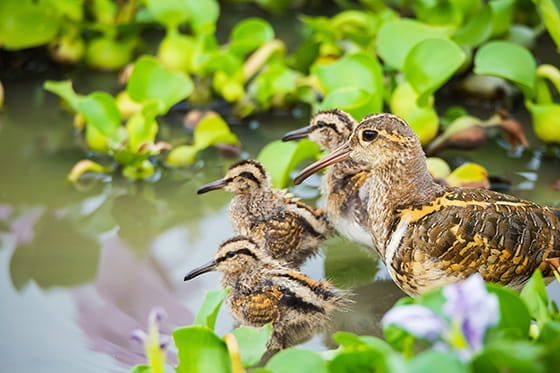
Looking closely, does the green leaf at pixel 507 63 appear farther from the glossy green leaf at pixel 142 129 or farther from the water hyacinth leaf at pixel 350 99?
the glossy green leaf at pixel 142 129

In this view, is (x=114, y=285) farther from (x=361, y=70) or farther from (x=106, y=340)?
(x=361, y=70)

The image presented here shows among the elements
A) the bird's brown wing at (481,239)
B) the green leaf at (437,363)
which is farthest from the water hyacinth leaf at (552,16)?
the green leaf at (437,363)

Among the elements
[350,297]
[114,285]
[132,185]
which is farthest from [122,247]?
[350,297]

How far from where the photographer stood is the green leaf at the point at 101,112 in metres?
3.65

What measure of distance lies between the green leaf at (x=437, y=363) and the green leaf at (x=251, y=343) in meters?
0.73

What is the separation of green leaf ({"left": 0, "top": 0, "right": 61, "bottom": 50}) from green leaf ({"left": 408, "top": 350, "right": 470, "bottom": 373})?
3766 millimetres

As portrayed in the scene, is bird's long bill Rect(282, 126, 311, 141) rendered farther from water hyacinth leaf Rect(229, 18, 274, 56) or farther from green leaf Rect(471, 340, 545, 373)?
green leaf Rect(471, 340, 545, 373)

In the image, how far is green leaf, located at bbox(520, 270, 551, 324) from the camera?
2010mm

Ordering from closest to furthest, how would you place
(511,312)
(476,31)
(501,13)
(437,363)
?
1. (437,363)
2. (511,312)
3. (476,31)
4. (501,13)

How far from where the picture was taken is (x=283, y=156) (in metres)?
3.39

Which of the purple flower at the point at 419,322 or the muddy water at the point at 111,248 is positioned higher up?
the purple flower at the point at 419,322

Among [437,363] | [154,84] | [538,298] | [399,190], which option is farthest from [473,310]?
[154,84]

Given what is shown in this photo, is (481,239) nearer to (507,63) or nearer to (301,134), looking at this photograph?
(301,134)

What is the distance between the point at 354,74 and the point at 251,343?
6.02ft
